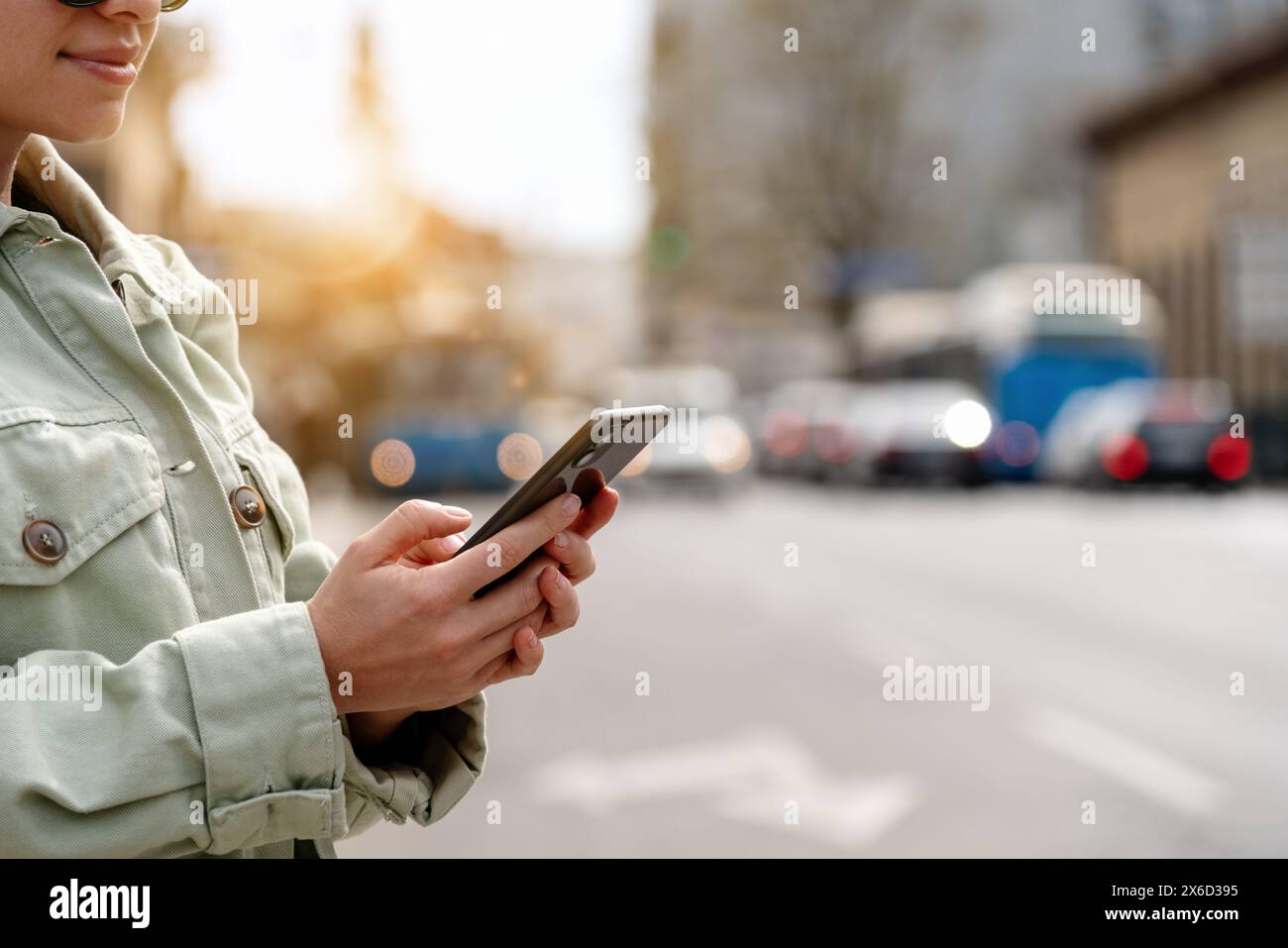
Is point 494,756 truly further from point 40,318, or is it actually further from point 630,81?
point 630,81

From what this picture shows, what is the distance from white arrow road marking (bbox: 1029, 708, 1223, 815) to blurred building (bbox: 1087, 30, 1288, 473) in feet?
66.6

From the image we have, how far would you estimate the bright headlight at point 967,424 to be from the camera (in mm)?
26484

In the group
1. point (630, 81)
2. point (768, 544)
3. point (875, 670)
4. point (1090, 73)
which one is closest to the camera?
point (875, 670)

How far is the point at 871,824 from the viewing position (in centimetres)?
596

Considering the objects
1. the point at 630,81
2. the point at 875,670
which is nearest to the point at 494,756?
the point at 875,670

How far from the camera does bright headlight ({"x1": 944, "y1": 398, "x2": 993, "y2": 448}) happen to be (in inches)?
1043

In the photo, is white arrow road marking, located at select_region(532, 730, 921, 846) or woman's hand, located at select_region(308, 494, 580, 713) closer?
woman's hand, located at select_region(308, 494, 580, 713)

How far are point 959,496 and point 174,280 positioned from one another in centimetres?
2439

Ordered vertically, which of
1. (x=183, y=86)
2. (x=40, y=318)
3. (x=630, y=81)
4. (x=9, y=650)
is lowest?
(x=9, y=650)

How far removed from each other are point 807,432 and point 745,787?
88.8ft

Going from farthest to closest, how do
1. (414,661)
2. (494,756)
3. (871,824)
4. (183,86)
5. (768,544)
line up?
→ (183,86)
(768,544)
(494,756)
(871,824)
(414,661)

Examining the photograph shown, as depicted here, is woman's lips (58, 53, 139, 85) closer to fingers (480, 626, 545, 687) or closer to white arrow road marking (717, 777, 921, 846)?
fingers (480, 626, 545, 687)

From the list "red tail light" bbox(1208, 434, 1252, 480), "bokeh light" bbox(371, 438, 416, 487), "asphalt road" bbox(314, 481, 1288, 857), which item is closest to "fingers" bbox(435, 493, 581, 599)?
"asphalt road" bbox(314, 481, 1288, 857)

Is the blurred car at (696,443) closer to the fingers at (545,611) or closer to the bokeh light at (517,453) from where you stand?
the bokeh light at (517,453)
